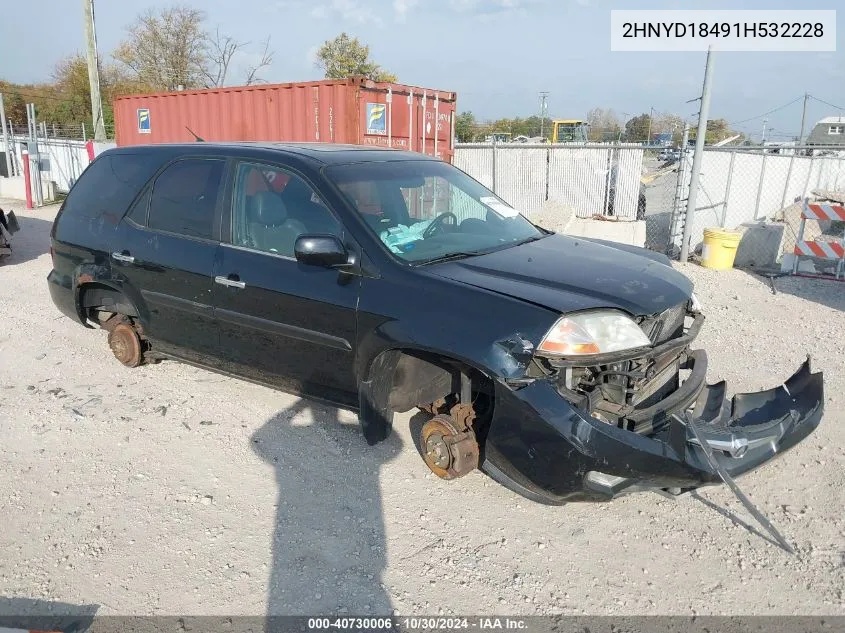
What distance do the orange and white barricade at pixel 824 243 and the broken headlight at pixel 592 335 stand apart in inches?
277

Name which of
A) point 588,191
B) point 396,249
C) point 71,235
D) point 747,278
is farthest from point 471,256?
point 588,191

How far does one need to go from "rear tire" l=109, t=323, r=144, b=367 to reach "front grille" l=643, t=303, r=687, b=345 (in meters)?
3.87

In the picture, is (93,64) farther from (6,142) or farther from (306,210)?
(306,210)

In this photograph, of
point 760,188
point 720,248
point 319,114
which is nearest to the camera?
point 720,248

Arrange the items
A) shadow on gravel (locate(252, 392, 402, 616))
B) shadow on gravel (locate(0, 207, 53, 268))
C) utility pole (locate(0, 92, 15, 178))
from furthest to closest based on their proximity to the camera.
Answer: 1. utility pole (locate(0, 92, 15, 178))
2. shadow on gravel (locate(0, 207, 53, 268))
3. shadow on gravel (locate(252, 392, 402, 616))

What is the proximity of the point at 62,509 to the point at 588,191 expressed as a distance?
43.1ft

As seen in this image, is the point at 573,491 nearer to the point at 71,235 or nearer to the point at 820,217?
the point at 71,235

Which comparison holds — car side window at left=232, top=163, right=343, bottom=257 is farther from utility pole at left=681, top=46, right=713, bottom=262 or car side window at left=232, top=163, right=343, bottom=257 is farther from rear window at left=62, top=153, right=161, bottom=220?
utility pole at left=681, top=46, right=713, bottom=262

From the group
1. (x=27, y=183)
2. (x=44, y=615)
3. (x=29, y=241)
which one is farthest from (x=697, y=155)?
(x=27, y=183)

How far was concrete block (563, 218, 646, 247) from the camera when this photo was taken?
963cm

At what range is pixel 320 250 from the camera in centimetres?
344

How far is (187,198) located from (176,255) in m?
0.40

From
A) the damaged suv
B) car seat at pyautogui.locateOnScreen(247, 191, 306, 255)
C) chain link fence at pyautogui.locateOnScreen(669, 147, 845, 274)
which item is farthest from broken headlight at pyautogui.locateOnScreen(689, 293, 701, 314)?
chain link fence at pyautogui.locateOnScreen(669, 147, 845, 274)

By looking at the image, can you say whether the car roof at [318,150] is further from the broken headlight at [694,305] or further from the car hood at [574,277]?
the broken headlight at [694,305]
